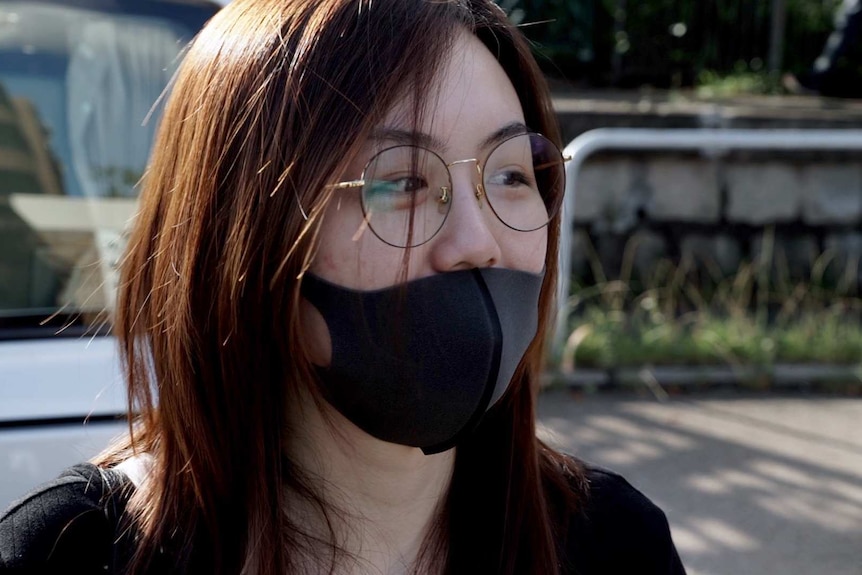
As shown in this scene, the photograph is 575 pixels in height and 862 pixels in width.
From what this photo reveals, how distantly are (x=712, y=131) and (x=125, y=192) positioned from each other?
4401 millimetres

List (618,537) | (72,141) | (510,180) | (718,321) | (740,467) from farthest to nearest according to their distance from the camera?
(718,321), (740,467), (72,141), (618,537), (510,180)

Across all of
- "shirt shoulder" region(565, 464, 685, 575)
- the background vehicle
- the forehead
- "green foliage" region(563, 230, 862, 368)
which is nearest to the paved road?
"green foliage" region(563, 230, 862, 368)

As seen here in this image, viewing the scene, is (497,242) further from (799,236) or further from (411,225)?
(799,236)

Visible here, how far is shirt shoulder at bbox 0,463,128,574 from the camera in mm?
1242

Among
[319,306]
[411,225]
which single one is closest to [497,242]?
[411,225]

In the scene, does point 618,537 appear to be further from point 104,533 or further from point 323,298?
point 104,533

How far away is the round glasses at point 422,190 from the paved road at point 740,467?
6.69 ft

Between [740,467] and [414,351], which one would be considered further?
[740,467]

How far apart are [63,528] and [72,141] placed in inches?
50.4

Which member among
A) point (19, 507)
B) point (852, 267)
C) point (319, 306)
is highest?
point (319, 306)

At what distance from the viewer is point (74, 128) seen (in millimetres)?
2299

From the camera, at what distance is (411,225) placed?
121 cm

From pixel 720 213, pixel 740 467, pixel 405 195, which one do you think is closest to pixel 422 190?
pixel 405 195

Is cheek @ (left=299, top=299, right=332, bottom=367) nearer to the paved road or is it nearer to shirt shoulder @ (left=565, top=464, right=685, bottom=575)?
shirt shoulder @ (left=565, top=464, right=685, bottom=575)
